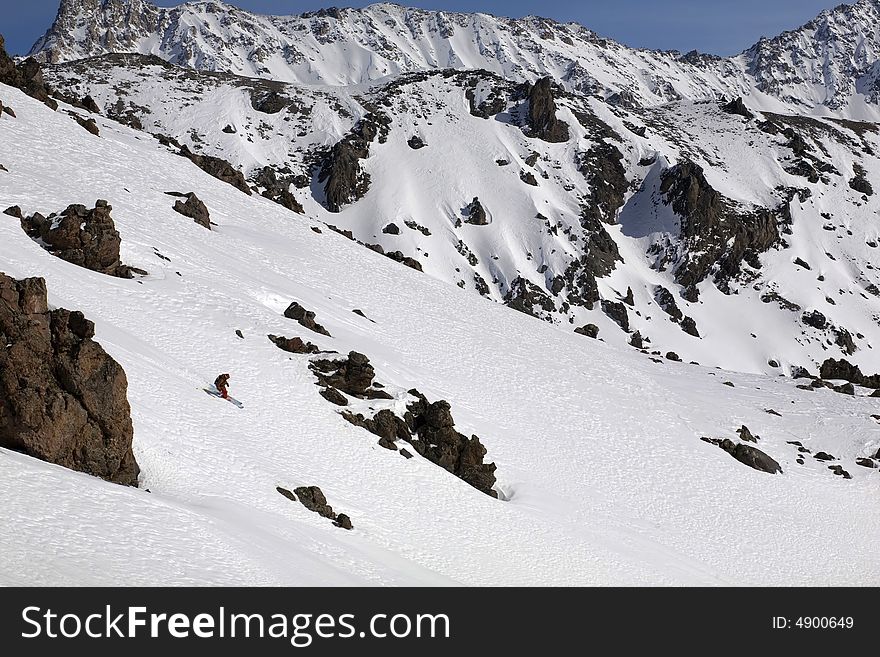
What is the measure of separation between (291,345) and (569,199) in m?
86.4

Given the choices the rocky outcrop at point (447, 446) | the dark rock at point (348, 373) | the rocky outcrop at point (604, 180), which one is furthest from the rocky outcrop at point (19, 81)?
the rocky outcrop at point (604, 180)

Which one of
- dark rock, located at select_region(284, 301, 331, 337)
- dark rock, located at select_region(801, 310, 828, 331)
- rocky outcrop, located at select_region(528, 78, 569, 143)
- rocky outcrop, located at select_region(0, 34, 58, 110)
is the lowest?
dark rock, located at select_region(284, 301, 331, 337)

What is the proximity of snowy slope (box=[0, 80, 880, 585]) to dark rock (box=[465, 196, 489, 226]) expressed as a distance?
44080 mm

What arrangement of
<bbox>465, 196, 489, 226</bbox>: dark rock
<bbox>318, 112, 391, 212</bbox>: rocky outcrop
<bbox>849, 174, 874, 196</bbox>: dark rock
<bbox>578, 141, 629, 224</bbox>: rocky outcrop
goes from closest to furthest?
<bbox>465, 196, 489, 226</bbox>: dark rock
<bbox>318, 112, 391, 212</bbox>: rocky outcrop
<bbox>578, 141, 629, 224</bbox>: rocky outcrop
<bbox>849, 174, 874, 196</bbox>: dark rock

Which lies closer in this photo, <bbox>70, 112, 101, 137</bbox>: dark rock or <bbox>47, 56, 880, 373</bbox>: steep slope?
<bbox>70, 112, 101, 137</bbox>: dark rock

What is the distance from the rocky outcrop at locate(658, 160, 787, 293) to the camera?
106 meters

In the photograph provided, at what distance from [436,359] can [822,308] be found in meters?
79.4

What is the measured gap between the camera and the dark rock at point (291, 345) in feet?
104

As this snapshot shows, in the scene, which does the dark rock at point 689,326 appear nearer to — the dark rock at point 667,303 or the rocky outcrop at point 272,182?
the dark rock at point 667,303

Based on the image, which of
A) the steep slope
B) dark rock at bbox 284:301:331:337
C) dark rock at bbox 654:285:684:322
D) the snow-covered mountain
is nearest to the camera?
the snow-covered mountain

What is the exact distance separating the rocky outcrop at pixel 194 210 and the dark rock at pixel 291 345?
769 inches

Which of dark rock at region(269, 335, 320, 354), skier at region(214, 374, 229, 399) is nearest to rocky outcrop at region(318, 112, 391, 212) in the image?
dark rock at region(269, 335, 320, 354)

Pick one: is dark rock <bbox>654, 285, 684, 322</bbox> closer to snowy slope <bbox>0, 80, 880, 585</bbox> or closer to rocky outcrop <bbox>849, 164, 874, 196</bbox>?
snowy slope <bbox>0, 80, 880, 585</bbox>

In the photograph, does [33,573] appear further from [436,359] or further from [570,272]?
[570,272]
